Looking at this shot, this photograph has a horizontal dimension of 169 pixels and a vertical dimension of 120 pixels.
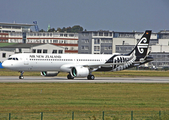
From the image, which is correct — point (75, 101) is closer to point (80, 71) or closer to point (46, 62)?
point (80, 71)

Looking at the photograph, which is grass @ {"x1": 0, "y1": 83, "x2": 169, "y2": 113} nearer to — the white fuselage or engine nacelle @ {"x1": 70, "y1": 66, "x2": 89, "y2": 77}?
the white fuselage

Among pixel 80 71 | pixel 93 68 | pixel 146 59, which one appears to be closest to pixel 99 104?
pixel 80 71

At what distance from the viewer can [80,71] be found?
6425 cm

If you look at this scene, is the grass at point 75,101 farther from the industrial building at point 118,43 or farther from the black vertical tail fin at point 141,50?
the industrial building at point 118,43

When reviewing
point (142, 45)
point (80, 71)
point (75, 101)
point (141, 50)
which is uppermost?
point (142, 45)

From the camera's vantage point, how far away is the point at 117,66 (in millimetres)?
71312

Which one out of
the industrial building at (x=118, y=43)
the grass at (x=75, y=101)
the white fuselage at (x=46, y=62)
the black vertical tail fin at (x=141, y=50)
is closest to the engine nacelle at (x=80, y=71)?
the white fuselage at (x=46, y=62)

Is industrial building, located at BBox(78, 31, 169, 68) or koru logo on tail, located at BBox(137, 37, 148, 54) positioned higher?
industrial building, located at BBox(78, 31, 169, 68)

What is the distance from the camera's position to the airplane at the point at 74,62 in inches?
2456

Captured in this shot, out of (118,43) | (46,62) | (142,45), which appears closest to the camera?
(46,62)

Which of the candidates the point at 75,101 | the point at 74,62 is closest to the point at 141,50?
the point at 74,62

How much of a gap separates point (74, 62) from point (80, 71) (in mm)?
3803

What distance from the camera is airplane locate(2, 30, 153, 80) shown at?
205 feet

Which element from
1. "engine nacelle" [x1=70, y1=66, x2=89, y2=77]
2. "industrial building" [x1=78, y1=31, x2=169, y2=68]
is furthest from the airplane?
"industrial building" [x1=78, y1=31, x2=169, y2=68]
